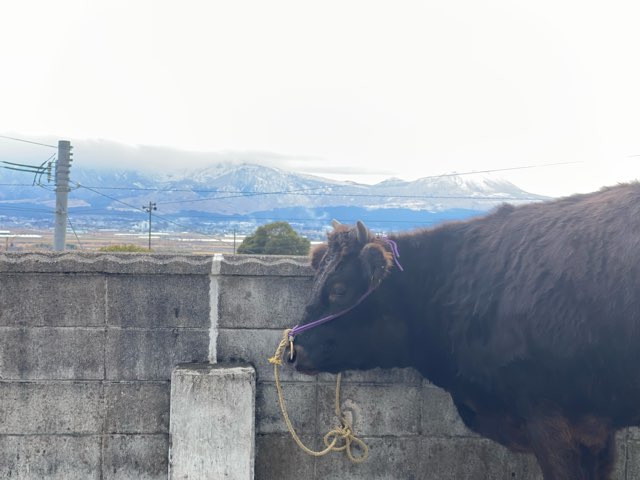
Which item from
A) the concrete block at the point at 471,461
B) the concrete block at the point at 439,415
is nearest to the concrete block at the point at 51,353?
the concrete block at the point at 439,415

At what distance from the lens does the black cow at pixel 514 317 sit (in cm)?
380

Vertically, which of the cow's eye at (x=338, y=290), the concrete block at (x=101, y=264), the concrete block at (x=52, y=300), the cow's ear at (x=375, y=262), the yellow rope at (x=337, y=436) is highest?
the cow's ear at (x=375, y=262)

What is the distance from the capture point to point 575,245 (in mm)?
3984

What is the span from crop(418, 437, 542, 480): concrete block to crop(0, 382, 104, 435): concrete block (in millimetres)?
2559

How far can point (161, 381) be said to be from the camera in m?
5.01

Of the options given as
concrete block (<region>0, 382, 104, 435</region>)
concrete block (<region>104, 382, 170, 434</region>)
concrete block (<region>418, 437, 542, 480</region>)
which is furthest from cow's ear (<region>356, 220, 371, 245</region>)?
concrete block (<region>0, 382, 104, 435</region>)

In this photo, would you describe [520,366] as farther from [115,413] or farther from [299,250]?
[299,250]

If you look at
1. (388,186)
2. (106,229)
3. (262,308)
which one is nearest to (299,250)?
(262,308)

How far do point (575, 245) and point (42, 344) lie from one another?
3.86 meters

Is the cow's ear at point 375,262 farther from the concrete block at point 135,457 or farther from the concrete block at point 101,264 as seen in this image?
the concrete block at point 135,457

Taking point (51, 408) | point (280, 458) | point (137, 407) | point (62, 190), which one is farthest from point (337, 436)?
point (62, 190)

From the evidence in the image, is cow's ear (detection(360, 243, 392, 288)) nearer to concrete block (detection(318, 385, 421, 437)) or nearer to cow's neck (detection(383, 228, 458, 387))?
cow's neck (detection(383, 228, 458, 387))

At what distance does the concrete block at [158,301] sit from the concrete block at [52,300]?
12cm

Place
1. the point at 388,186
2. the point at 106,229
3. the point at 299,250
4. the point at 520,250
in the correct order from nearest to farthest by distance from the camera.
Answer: the point at 520,250 → the point at 299,250 → the point at 106,229 → the point at 388,186
